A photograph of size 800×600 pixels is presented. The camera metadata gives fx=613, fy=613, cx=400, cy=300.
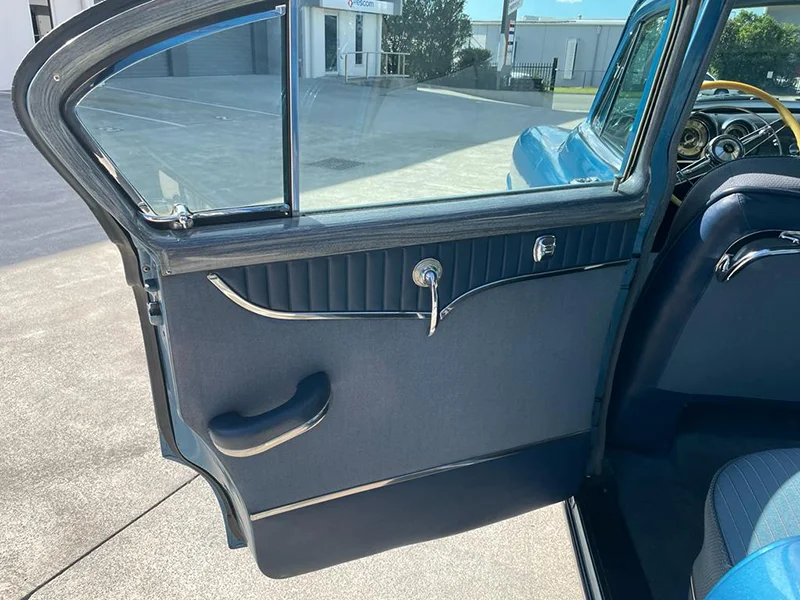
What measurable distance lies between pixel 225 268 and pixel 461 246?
0.52 meters

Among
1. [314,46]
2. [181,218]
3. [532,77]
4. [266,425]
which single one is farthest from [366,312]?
[532,77]

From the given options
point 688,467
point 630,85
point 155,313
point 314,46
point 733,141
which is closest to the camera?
point 314,46

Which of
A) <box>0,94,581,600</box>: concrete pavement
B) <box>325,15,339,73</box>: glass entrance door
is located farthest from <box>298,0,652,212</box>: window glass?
<box>0,94,581,600</box>: concrete pavement

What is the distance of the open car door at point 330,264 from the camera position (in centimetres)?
107

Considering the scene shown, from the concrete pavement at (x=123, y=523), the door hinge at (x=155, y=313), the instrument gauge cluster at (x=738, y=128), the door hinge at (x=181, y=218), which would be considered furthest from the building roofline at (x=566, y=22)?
the concrete pavement at (x=123, y=523)

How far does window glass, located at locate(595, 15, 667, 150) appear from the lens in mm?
1600

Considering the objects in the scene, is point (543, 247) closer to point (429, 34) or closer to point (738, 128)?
point (429, 34)

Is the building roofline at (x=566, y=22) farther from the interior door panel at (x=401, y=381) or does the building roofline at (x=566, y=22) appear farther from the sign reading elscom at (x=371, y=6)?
the interior door panel at (x=401, y=381)

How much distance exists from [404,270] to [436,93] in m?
0.42

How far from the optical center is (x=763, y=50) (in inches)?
86.1

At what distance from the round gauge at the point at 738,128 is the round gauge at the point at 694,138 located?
67 millimetres

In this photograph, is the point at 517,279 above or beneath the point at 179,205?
beneath

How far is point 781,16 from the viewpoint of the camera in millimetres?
2125

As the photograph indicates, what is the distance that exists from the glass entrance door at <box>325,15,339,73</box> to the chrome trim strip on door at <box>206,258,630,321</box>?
0.47 meters
